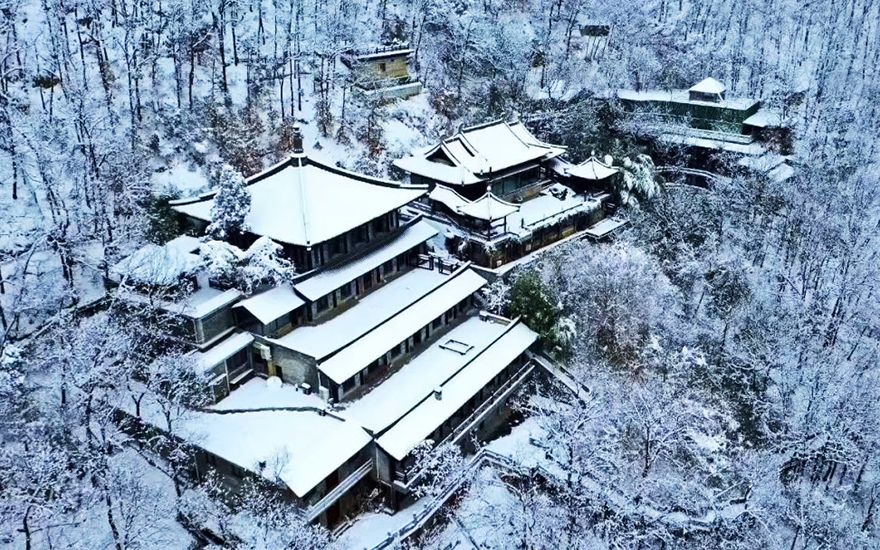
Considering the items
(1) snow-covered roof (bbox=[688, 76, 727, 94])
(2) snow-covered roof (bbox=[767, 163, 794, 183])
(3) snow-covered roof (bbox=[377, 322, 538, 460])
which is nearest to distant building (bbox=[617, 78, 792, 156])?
(1) snow-covered roof (bbox=[688, 76, 727, 94])

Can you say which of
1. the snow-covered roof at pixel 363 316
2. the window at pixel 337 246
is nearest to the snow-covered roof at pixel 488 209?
the snow-covered roof at pixel 363 316

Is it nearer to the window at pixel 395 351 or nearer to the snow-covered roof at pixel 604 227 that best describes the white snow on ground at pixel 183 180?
the window at pixel 395 351

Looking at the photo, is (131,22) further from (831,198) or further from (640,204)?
(831,198)

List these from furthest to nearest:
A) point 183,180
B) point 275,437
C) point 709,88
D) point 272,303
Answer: point 709,88 < point 183,180 < point 272,303 < point 275,437

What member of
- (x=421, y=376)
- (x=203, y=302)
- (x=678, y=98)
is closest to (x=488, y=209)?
(x=421, y=376)

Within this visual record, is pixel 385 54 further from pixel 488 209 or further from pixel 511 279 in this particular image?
pixel 511 279

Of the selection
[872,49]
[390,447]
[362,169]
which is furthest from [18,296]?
[872,49]
